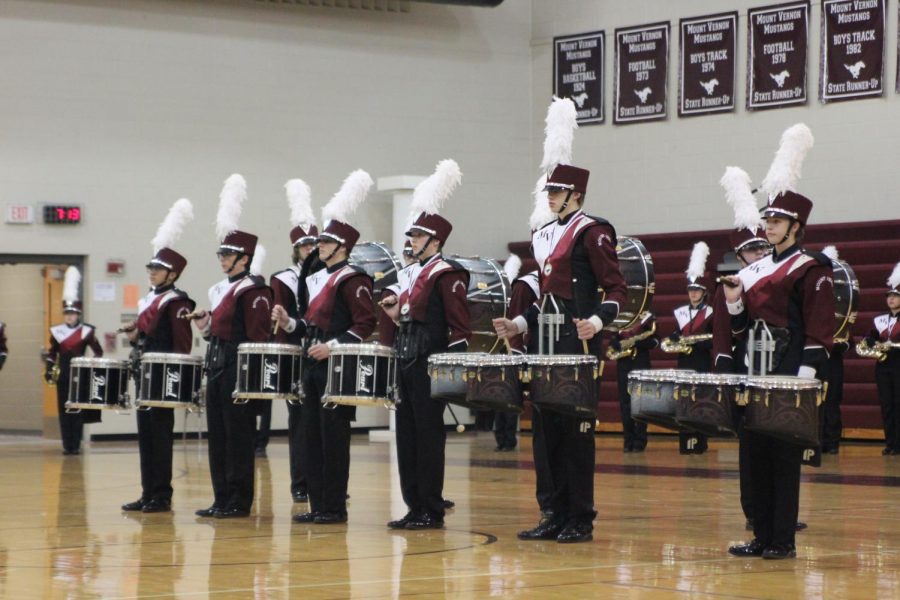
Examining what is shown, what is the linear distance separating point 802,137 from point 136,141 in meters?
12.0

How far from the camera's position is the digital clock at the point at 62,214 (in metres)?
17.4

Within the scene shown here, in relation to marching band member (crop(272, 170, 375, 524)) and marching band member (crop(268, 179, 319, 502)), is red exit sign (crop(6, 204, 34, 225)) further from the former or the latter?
marching band member (crop(272, 170, 375, 524))

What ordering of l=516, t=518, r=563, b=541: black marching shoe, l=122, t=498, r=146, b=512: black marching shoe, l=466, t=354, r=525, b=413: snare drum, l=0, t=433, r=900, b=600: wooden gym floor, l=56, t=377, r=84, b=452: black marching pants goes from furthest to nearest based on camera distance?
l=56, t=377, r=84, b=452: black marching pants
l=122, t=498, r=146, b=512: black marching shoe
l=516, t=518, r=563, b=541: black marching shoe
l=466, t=354, r=525, b=413: snare drum
l=0, t=433, r=900, b=600: wooden gym floor

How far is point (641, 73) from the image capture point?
1953 cm

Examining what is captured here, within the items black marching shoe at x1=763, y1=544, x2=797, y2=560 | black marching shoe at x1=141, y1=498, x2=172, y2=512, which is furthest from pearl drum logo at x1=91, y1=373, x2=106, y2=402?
black marching shoe at x1=763, y1=544, x2=797, y2=560

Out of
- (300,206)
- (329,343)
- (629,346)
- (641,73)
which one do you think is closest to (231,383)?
(329,343)

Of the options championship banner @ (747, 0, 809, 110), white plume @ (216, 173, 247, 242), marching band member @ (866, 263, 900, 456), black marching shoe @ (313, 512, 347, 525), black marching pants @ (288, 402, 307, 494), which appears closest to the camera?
black marching shoe @ (313, 512, 347, 525)

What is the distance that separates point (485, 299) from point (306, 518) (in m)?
2.89

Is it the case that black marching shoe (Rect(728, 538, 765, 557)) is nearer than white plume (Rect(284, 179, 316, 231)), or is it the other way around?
black marching shoe (Rect(728, 538, 765, 557))

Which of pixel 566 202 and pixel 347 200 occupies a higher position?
pixel 347 200

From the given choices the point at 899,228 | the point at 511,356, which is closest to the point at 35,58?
the point at 899,228

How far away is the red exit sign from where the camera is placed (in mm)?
17203

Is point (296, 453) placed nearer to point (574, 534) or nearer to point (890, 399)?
point (574, 534)

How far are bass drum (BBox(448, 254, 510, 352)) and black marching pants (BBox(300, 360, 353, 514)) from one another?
6.66 feet
